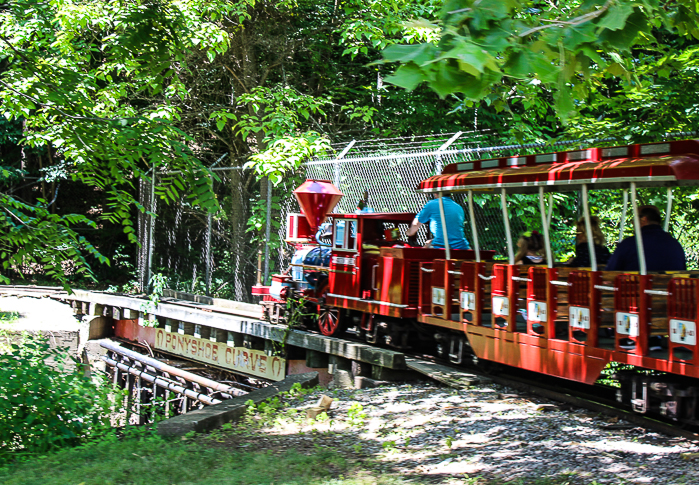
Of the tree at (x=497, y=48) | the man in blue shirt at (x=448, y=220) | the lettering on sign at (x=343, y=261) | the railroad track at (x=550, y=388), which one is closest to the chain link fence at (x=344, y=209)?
the man in blue shirt at (x=448, y=220)

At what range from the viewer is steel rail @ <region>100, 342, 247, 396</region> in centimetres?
1059

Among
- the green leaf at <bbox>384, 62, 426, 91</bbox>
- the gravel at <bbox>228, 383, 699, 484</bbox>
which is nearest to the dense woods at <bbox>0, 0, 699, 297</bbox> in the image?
the green leaf at <bbox>384, 62, 426, 91</bbox>

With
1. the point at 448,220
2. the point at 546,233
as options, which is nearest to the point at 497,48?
the point at 546,233

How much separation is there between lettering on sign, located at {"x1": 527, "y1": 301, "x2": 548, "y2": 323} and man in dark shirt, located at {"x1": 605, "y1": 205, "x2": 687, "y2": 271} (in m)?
0.88

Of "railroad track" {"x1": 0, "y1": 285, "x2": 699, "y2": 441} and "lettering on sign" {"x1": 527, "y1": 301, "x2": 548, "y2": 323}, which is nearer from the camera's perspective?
"railroad track" {"x1": 0, "y1": 285, "x2": 699, "y2": 441}

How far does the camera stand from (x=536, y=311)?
290 inches

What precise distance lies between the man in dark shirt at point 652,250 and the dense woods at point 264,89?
1.47 m

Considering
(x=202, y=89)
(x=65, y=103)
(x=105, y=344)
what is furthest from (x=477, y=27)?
(x=202, y=89)

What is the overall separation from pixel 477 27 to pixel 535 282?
4526 millimetres

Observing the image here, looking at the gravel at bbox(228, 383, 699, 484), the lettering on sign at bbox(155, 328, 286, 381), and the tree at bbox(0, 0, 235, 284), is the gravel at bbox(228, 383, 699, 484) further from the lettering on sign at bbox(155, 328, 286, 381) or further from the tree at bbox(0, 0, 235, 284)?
the lettering on sign at bbox(155, 328, 286, 381)

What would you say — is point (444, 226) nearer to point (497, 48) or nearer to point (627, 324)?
point (627, 324)

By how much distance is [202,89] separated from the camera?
19141 mm

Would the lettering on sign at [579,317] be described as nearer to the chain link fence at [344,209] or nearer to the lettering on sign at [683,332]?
the lettering on sign at [683,332]

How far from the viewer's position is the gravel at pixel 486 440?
5.04 meters
